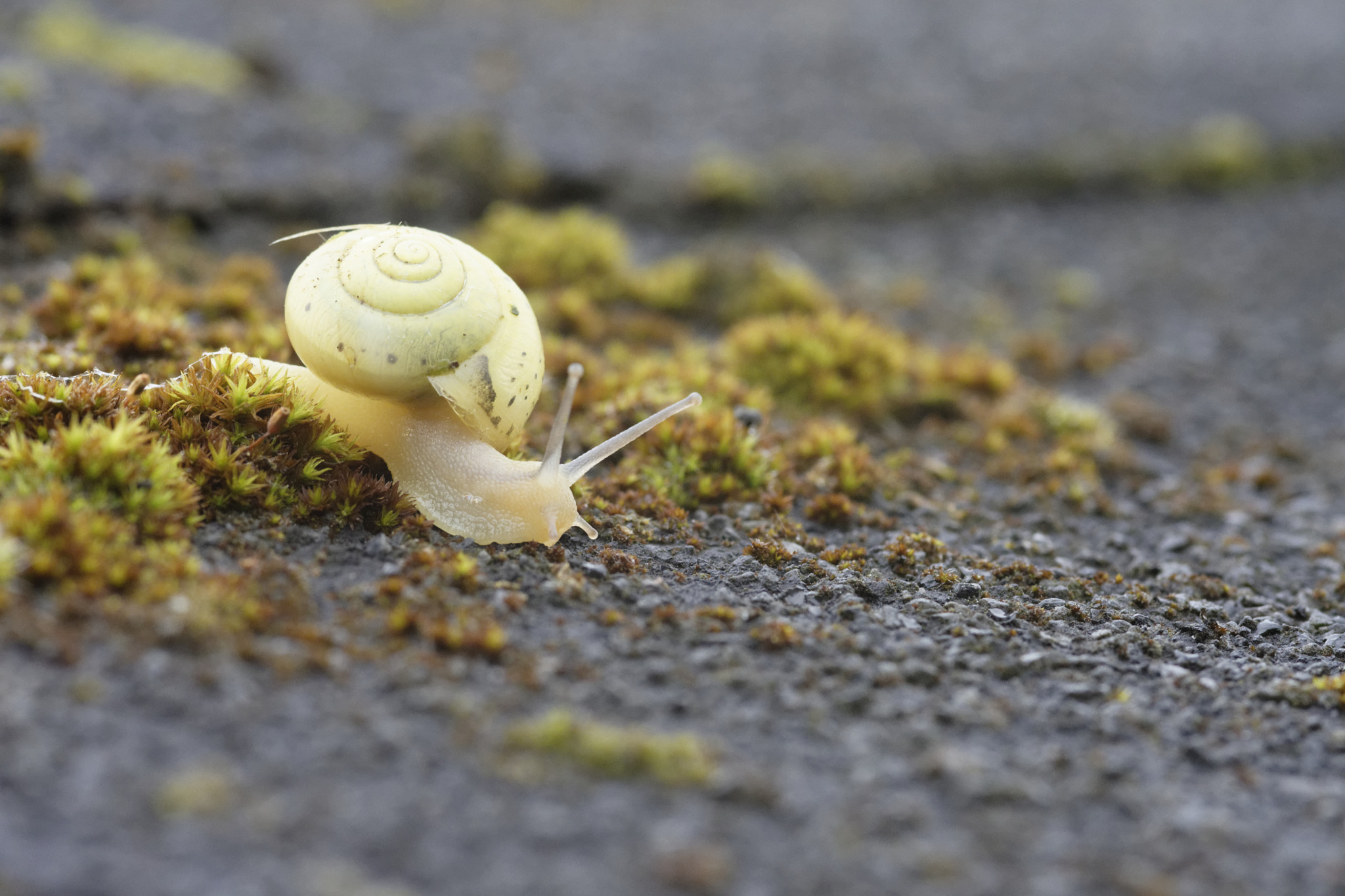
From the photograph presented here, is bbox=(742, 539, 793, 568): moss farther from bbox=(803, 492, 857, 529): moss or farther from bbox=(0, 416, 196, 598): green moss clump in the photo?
bbox=(0, 416, 196, 598): green moss clump

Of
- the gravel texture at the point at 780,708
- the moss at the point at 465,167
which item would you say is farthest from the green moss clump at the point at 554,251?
the gravel texture at the point at 780,708

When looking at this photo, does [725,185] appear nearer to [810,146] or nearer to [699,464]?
[810,146]

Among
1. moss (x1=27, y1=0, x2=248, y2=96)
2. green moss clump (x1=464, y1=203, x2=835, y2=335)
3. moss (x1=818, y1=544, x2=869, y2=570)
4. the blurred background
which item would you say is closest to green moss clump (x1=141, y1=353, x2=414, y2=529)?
moss (x1=818, y1=544, x2=869, y2=570)

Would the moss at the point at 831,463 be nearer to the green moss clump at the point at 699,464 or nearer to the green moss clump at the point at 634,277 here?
the green moss clump at the point at 699,464

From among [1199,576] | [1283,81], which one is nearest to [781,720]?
[1199,576]

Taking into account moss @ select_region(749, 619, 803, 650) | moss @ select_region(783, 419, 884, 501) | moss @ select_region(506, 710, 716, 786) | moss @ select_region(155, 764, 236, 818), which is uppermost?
moss @ select_region(783, 419, 884, 501)

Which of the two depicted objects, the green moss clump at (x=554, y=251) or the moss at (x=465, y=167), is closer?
the green moss clump at (x=554, y=251)
